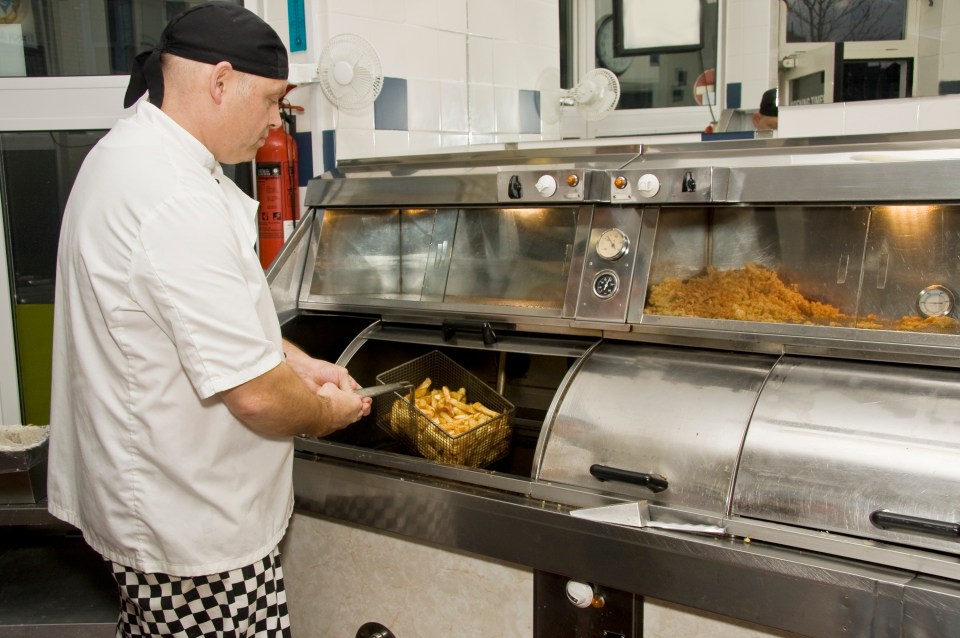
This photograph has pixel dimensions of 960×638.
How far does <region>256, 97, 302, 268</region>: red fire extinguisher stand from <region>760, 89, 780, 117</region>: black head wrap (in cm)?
174

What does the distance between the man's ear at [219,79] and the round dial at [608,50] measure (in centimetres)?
304

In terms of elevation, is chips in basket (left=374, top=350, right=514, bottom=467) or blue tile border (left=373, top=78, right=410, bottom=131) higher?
blue tile border (left=373, top=78, right=410, bottom=131)

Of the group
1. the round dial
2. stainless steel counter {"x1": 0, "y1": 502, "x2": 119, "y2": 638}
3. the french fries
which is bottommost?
stainless steel counter {"x1": 0, "y1": 502, "x2": 119, "y2": 638}

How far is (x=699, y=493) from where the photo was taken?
1.68m

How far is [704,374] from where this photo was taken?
186 centimetres

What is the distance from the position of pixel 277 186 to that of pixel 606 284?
1.40m

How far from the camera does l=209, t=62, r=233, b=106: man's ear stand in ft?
5.38

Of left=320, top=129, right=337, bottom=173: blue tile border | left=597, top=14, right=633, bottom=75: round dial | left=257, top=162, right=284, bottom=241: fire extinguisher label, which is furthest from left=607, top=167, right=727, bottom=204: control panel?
left=597, top=14, right=633, bottom=75: round dial

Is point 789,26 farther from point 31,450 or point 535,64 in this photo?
point 31,450

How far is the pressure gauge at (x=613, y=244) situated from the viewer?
6.59ft

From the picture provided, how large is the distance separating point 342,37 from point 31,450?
1579 mm

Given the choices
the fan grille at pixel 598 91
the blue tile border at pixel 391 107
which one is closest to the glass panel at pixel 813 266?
the blue tile border at pixel 391 107

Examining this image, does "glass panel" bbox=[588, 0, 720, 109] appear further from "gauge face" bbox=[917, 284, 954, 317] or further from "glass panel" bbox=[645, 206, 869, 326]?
"gauge face" bbox=[917, 284, 954, 317]

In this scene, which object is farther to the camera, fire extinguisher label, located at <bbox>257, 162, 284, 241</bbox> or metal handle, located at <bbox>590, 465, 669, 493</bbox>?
fire extinguisher label, located at <bbox>257, 162, 284, 241</bbox>
